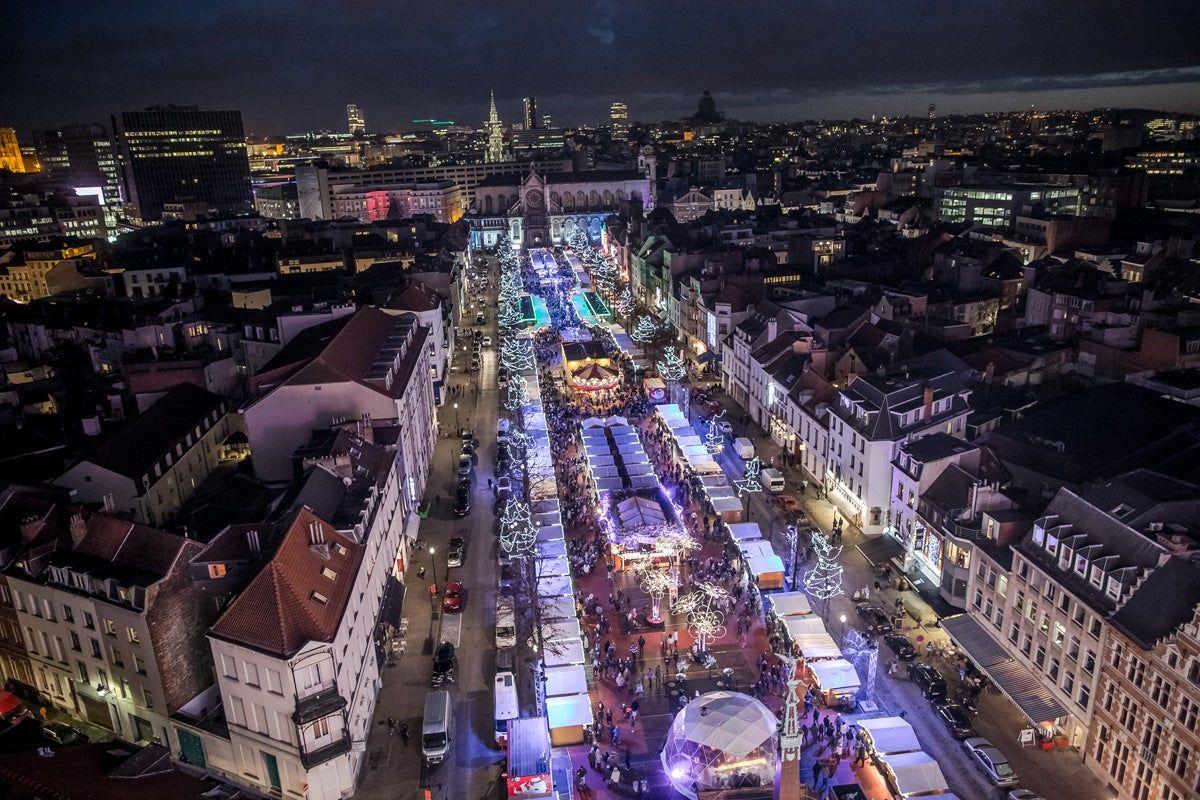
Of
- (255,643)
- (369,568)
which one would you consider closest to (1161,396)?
(369,568)

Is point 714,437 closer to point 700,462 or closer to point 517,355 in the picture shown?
point 700,462

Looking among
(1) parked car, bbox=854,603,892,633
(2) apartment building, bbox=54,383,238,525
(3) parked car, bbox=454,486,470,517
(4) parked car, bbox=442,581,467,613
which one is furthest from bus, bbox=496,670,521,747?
(2) apartment building, bbox=54,383,238,525

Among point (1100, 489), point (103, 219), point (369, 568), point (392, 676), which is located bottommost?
point (392, 676)

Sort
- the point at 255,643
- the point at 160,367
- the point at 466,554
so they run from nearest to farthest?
1. the point at 255,643
2. the point at 466,554
3. the point at 160,367

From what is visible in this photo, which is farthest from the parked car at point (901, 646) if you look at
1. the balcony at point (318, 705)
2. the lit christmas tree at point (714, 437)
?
the balcony at point (318, 705)

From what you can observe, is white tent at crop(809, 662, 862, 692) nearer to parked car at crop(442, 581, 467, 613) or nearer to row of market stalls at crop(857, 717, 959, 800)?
row of market stalls at crop(857, 717, 959, 800)

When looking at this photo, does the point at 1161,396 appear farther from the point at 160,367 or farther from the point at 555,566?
the point at 160,367
